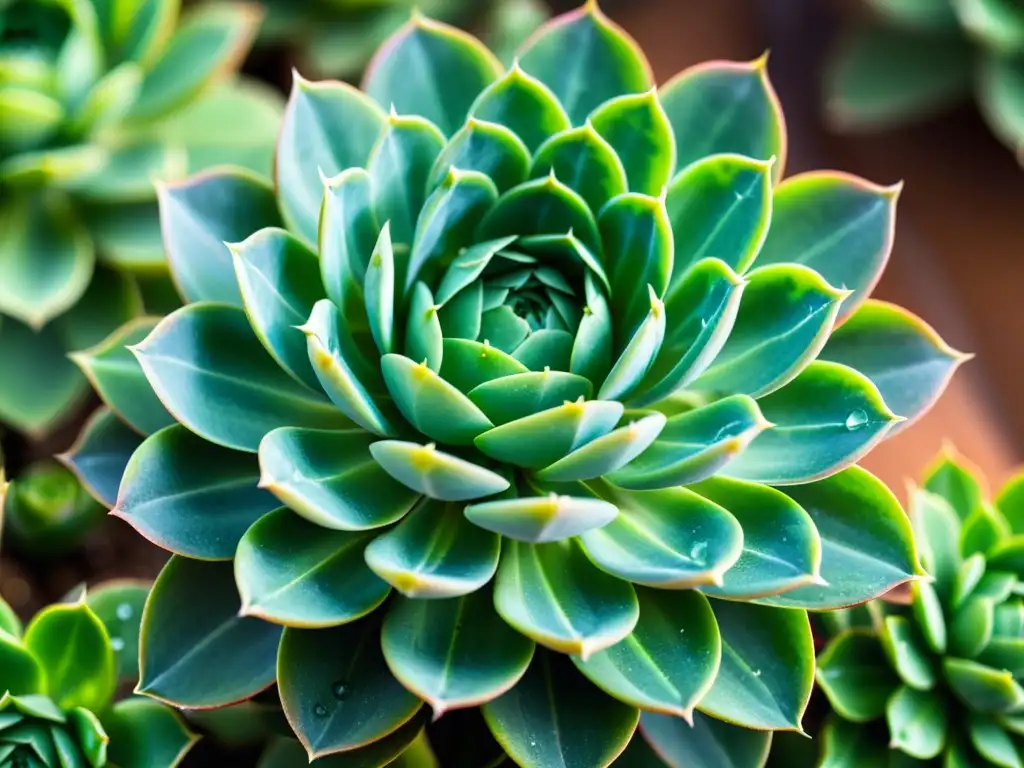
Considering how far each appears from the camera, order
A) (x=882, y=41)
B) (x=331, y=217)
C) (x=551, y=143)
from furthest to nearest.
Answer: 1. (x=882, y=41)
2. (x=551, y=143)
3. (x=331, y=217)

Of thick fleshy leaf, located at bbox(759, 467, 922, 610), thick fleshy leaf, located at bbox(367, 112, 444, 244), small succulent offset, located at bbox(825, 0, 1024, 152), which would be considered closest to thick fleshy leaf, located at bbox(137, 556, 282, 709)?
thick fleshy leaf, located at bbox(367, 112, 444, 244)

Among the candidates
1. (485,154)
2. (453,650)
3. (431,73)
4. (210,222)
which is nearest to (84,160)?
(210,222)

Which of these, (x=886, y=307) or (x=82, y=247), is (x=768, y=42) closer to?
(x=886, y=307)

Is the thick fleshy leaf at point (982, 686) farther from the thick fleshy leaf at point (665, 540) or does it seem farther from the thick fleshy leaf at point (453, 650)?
the thick fleshy leaf at point (453, 650)

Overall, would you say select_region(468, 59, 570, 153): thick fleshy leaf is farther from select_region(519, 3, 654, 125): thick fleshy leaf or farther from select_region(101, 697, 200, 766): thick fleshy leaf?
select_region(101, 697, 200, 766): thick fleshy leaf

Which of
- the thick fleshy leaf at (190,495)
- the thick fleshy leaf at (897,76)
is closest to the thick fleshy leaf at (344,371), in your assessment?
the thick fleshy leaf at (190,495)

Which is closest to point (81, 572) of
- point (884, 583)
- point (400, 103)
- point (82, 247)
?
point (82, 247)
